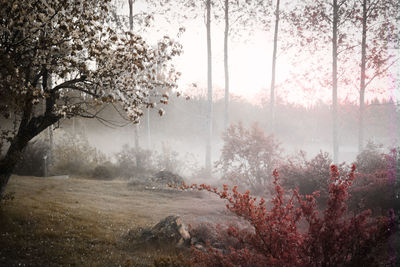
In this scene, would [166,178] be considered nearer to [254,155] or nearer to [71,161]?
[254,155]

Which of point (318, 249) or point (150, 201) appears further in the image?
point (150, 201)

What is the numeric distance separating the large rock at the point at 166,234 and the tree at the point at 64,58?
2.31m

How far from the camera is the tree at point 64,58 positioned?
4461 mm

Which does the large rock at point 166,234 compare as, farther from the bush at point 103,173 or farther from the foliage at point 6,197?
the bush at point 103,173

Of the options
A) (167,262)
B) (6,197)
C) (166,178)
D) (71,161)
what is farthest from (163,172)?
(167,262)

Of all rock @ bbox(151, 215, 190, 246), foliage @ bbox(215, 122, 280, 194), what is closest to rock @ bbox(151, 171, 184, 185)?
foliage @ bbox(215, 122, 280, 194)

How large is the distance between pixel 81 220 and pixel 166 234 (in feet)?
7.22

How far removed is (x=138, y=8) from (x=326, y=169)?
45.7 ft

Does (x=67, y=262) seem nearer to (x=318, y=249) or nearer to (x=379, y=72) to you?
(x=318, y=249)

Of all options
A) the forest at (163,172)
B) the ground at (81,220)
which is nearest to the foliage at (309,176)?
the forest at (163,172)

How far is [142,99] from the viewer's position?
5.91 m

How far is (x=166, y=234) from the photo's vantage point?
5754mm

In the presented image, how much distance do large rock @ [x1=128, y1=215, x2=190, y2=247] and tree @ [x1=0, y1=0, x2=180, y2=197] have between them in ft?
7.57

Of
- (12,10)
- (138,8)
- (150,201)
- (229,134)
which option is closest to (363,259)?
(12,10)
